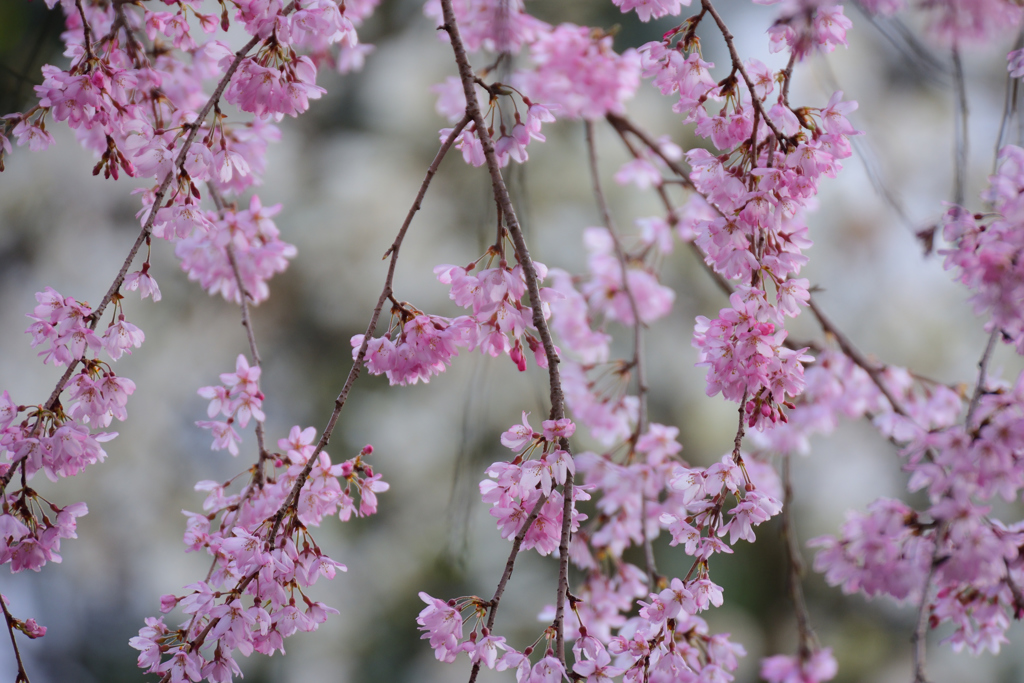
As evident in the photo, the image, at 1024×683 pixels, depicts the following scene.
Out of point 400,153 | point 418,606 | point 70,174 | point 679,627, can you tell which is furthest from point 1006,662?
point 70,174

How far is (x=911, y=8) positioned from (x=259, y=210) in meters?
0.78

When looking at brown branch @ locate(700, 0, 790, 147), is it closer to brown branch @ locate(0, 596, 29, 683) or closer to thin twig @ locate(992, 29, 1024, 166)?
thin twig @ locate(992, 29, 1024, 166)

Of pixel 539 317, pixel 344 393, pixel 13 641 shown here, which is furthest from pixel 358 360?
pixel 13 641

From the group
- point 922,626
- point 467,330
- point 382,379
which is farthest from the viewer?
point 382,379

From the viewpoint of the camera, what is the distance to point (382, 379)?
2887 millimetres

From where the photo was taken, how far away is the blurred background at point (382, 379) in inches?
102

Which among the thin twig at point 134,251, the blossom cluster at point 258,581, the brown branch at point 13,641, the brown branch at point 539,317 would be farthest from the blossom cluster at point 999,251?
the brown branch at point 13,641

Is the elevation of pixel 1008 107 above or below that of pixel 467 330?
above

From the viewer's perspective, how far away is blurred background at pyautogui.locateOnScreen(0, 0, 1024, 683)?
2592 millimetres

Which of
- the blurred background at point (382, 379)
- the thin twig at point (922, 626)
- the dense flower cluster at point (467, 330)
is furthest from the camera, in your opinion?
the blurred background at point (382, 379)

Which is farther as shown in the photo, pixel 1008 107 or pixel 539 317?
pixel 1008 107

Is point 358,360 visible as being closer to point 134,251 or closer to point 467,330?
point 467,330

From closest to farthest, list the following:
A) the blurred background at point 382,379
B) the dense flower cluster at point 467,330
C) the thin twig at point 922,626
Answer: the thin twig at point 922,626, the dense flower cluster at point 467,330, the blurred background at point 382,379

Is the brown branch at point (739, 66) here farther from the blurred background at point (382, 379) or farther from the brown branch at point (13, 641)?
the blurred background at point (382, 379)
